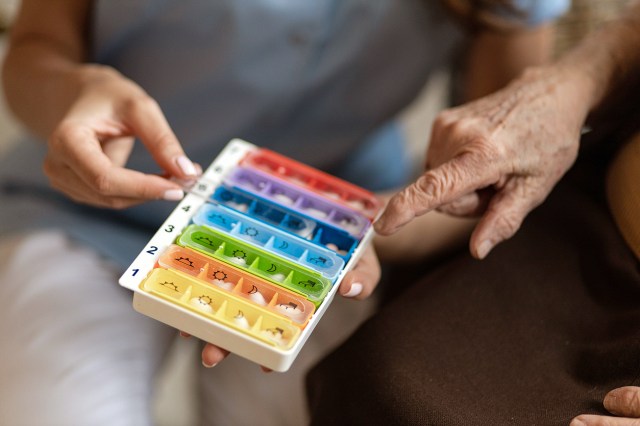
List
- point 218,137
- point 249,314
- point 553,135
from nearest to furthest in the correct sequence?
point 249,314 → point 553,135 → point 218,137

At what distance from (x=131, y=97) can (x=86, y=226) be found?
0.24 metres

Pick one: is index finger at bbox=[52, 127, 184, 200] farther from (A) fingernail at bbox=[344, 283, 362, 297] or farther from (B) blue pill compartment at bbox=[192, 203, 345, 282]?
(A) fingernail at bbox=[344, 283, 362, 297]

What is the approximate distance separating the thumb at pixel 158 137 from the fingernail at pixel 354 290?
15cm

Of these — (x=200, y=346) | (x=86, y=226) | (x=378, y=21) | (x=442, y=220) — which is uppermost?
(x=378, y=21)

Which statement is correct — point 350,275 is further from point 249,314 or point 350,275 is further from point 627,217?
point 627,217

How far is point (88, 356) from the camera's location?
0.68 metres

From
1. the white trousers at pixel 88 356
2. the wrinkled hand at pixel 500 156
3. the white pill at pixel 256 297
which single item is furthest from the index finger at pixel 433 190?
the white trousers at pixel 88 356

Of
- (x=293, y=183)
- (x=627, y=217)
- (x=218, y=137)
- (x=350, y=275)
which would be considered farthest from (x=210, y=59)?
(x=627, y=217)

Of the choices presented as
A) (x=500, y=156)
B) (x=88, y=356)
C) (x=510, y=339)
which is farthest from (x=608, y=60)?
(x=88, y=356)

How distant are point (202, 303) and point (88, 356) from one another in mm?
280

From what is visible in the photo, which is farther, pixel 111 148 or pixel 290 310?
pixel 111 148

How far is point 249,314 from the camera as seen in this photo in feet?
1.49

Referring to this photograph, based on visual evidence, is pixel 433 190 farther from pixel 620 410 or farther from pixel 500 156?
pixel 620 410

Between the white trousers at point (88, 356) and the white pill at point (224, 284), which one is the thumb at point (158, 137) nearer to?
the white pill at point (224, 284)
